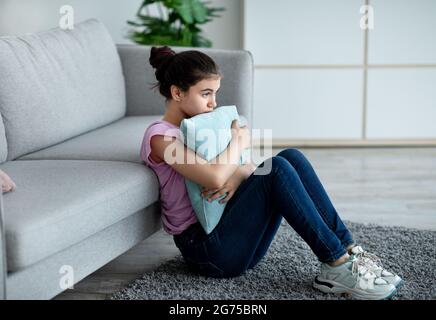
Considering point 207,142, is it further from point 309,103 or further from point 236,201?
point 309,103

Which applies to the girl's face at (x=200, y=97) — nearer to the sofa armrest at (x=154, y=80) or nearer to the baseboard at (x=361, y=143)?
the sofa armrest at (x=154, y=80)

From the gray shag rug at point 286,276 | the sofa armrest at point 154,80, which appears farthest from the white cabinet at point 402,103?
the gray shag rug at point 286,276

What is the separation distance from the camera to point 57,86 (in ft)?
9.91

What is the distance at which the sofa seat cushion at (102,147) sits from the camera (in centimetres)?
278

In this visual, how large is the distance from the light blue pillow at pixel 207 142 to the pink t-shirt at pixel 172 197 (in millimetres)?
69

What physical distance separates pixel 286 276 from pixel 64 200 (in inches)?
32.9

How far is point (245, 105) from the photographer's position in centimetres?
350

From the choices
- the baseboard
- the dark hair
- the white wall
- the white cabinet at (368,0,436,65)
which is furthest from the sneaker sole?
the white cabinet at (368,0,436,65)

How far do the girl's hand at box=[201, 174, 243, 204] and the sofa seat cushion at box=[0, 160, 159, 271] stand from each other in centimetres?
24

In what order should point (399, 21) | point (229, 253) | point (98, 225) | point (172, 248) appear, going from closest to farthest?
point (98, 225) → point (229, 253) → point (172, 248) → point (399, 21)

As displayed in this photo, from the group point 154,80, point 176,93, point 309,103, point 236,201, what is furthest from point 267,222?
point 309,103

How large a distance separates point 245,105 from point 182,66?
1.13 meters
